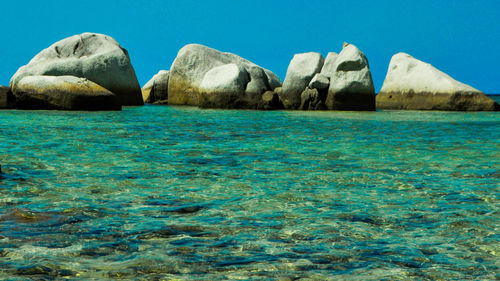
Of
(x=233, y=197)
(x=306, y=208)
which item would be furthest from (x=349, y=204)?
(x=233, y=197)

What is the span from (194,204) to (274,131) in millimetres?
7123

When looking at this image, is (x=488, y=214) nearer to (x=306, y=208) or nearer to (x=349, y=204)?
(x=349, y=204)

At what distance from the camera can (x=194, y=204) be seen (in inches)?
172

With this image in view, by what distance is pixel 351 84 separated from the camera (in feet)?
66.2

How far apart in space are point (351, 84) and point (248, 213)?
54.4 feet

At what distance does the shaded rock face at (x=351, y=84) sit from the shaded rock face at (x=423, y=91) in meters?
3.57

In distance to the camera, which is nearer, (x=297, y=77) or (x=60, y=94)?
(x=60, y=94)

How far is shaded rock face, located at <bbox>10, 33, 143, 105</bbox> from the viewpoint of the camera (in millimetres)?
22766

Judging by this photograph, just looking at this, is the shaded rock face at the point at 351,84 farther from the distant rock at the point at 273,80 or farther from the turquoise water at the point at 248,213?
the turquoise water at the point at 248,213

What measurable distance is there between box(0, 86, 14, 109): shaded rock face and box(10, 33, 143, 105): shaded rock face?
11.1ft

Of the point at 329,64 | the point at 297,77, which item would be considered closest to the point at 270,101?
the point at 297,77

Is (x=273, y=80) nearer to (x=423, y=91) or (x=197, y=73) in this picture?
(x=197, y=73)

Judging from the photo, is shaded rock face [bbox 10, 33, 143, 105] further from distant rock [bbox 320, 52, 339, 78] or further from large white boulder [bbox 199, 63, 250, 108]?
distant rock [bbox 320, 52, 339, 78]

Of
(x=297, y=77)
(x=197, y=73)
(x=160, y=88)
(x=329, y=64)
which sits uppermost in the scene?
(x=329, y=64)
